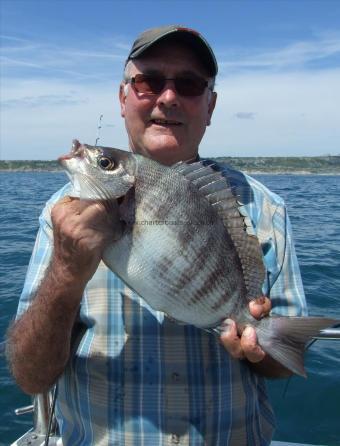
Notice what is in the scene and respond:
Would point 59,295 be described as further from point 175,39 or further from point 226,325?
point 175,39

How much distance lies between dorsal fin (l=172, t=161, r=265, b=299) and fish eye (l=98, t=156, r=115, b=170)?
1.06ft

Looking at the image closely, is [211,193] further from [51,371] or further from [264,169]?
[264,169]

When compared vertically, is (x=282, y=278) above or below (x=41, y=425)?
above

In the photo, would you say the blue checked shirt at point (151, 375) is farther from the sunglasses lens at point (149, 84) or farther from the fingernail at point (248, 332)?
the sunglasses lens at point (149, 84)

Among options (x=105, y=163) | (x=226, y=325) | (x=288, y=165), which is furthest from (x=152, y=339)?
(x=288, y=165)

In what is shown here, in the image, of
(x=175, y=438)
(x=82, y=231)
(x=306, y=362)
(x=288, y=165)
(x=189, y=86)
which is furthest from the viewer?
(x=288, y=165)

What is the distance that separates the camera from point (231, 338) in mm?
2334

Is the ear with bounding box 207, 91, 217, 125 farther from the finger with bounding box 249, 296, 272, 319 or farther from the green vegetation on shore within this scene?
the green vegetation on shore

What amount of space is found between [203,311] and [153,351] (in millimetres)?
441

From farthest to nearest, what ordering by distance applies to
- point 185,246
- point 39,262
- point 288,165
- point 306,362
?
1. point 288,165
2. point 306,362
3. point 39,262
4. point 185,246

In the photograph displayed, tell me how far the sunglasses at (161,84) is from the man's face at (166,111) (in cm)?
2

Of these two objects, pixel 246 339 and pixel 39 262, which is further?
pixel 39 262

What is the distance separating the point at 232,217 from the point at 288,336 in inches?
24.4

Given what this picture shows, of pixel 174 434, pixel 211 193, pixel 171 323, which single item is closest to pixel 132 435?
pixel 174 434
